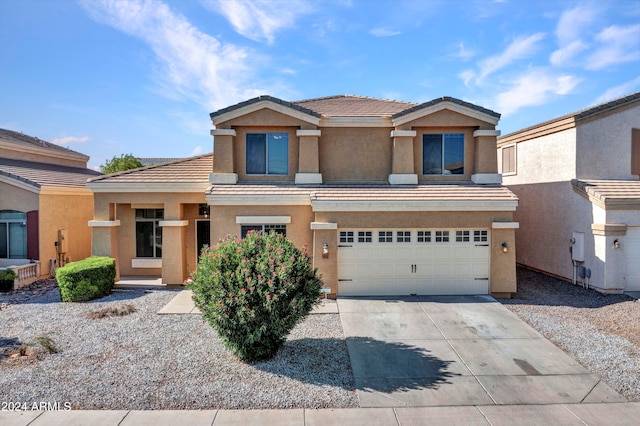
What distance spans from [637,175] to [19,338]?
67.1 feet

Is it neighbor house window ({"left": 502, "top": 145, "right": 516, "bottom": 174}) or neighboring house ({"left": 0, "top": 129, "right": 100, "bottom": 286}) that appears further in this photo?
neighbor house window ({"left": 502, "top": 145, "right": 516, "bottom": 174})

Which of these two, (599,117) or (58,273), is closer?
(58,273)

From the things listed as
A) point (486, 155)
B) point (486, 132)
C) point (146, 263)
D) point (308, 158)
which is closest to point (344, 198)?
point (308, 158)

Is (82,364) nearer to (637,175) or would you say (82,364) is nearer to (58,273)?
(58,273)

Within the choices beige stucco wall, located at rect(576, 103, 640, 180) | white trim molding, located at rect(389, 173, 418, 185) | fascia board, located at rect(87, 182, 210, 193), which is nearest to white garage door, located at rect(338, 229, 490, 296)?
white trim molding, located at rect(389, 173, 418, 185)

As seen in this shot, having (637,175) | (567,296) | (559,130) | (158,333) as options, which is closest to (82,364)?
(158,333)

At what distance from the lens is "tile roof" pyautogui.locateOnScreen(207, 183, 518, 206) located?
12.5 metres

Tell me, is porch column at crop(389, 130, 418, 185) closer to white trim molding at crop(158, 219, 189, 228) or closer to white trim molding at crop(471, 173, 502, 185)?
white trim molding at crop(471, 173, 502, 185)


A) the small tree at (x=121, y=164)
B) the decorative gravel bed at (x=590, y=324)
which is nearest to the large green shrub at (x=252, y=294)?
the decorative gravel bed at (x=590, y=324)

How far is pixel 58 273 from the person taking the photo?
39.0 feet

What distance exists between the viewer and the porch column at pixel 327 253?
480 inches

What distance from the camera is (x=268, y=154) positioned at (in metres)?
14.0

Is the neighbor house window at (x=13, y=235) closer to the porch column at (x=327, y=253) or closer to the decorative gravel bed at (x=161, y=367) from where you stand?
the decorative gravel bed at (x=161, y=367)

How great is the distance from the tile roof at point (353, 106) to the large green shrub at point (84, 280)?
954 centimetres
